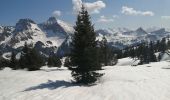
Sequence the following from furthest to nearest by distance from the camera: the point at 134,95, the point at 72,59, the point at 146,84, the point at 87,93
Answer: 1. the point at 72,59
2. the point at 146,84
3. the point at 87,93
4. the point at 134,95

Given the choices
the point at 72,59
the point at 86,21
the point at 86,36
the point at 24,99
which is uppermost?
the point at 86,21

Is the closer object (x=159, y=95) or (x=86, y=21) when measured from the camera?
(x=159, y=95)

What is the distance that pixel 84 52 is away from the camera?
28141mm

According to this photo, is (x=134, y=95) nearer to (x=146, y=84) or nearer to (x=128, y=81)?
(x=146, y=84)

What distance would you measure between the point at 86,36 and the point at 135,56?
128m

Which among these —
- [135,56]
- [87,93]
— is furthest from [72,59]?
[135,56]

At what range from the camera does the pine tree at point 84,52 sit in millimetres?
28320

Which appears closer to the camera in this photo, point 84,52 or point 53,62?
point 84,52

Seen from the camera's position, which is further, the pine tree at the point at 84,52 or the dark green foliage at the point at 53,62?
the dark green foliage at the point at 53,62

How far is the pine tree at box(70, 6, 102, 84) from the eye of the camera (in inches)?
1115

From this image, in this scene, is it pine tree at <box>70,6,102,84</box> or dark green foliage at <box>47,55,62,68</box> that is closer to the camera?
pine tree at <box>70,6,102,84</box>

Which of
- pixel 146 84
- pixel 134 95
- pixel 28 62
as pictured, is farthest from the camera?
pixel 28 62

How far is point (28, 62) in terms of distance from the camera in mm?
66625

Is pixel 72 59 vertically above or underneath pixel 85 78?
above
